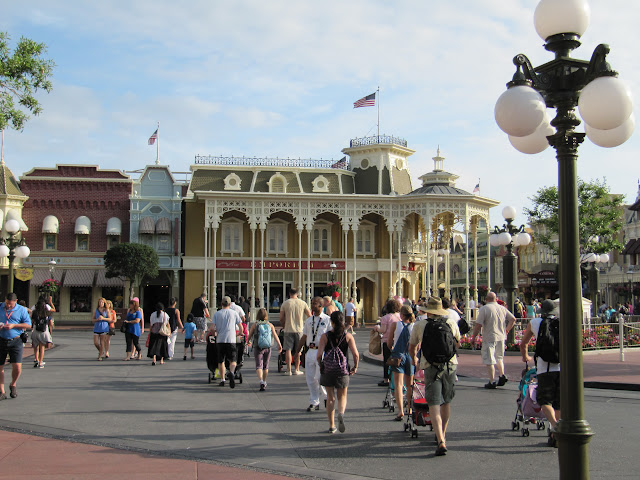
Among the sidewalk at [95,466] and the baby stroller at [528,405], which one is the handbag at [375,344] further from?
the sidewalk at [95,466]

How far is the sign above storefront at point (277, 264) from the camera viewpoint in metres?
42.2

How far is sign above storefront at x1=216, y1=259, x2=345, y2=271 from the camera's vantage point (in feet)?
139

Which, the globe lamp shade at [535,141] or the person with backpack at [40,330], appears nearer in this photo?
the globe lamp shade at [535,141]

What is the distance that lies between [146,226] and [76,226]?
4292 millimetres

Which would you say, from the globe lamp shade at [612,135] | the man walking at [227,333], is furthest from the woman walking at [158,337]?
the globe lamp shade at [612,135]

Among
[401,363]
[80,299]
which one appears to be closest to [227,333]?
[401,363]

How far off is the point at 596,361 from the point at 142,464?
1379cm

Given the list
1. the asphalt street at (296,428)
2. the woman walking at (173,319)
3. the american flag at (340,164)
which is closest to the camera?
the asphalt street at (296,428)

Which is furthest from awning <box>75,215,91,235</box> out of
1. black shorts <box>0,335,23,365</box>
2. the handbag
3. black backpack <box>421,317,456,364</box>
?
black backpack <box>421,317,456,364</box>

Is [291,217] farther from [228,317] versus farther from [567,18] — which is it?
[567,18]

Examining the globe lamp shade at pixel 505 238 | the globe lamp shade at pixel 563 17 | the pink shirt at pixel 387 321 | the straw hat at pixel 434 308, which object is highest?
the globe lamp shade at pixel 563 17

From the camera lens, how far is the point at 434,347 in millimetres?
7977

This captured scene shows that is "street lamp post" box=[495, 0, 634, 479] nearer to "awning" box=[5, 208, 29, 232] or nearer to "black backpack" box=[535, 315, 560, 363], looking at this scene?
"black backpack" box=[535, 315, 560, 363]

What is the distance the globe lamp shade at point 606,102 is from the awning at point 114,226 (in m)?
39.1
